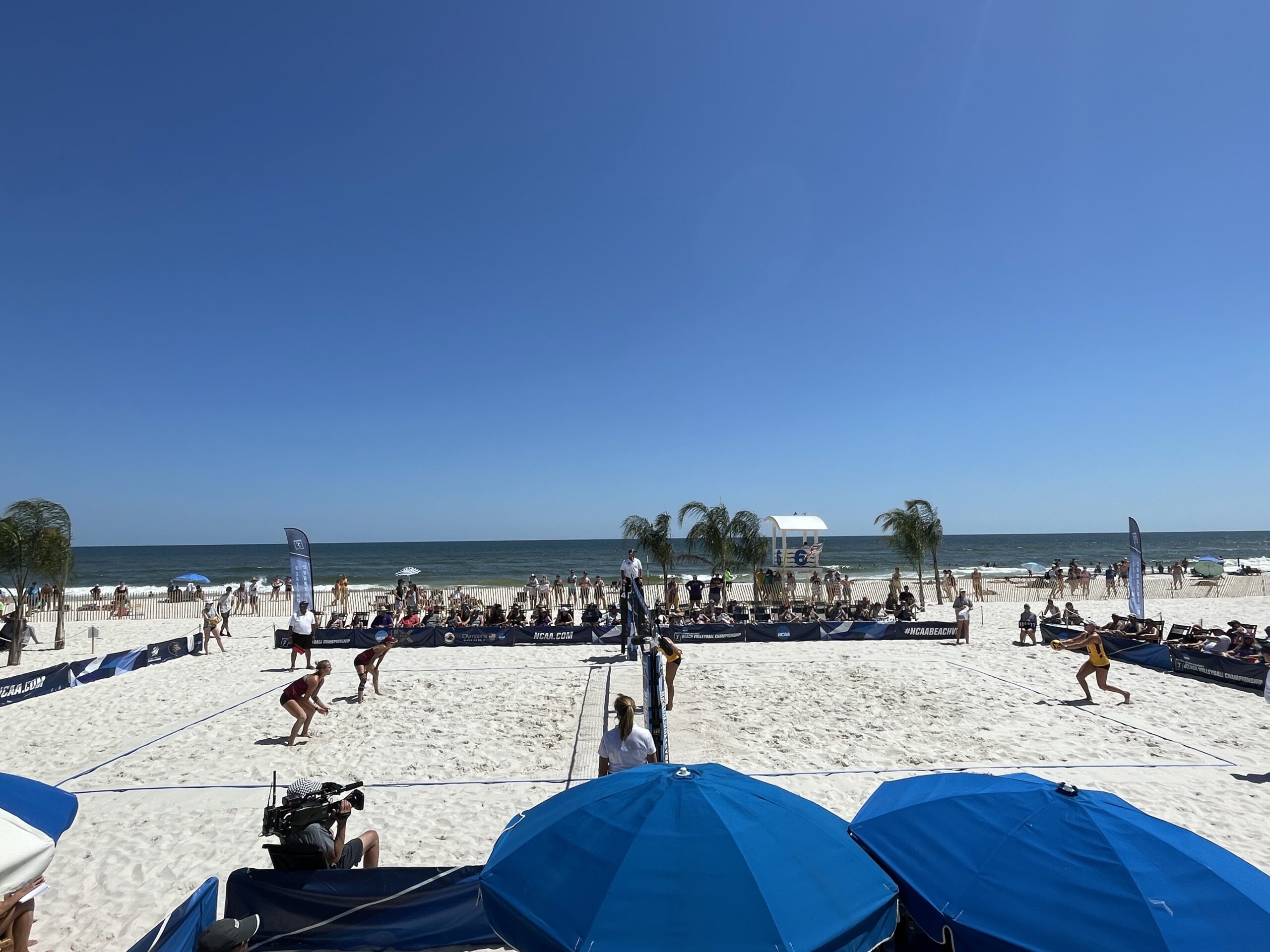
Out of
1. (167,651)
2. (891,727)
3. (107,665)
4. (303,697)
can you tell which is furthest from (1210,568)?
(107,665)

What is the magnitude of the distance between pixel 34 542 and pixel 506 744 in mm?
16648

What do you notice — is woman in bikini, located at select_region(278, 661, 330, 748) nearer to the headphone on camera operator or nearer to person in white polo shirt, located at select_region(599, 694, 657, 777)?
the headphone on camera operator

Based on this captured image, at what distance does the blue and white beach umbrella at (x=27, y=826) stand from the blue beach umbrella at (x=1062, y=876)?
4.49 m

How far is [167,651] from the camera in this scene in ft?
53.9

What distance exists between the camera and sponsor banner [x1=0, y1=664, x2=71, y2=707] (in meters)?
11.7

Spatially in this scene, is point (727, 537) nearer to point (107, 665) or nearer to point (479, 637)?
point (479, 637)

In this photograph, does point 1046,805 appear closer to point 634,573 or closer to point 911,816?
point 911,816

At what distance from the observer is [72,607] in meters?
26.9

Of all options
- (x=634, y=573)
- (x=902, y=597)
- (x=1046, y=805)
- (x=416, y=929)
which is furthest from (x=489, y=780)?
(x=902, y=597)

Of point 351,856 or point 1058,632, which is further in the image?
point 1058,632

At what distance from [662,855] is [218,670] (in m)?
15.5

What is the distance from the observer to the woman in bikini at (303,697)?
898cm

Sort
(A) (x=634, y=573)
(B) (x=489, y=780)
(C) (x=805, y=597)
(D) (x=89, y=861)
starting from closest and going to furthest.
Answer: (D) (x=89, y=861), (B) (x=489, y=780), (A) (x=634, y=573), (C) (x=805, y=597)

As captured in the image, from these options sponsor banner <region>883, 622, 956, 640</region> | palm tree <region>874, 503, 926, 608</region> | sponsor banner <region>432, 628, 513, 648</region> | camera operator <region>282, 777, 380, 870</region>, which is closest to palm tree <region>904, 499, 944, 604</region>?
palm tree <region>874, 503, 926, 608</region>
